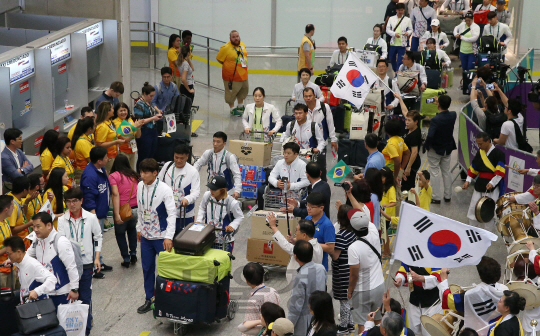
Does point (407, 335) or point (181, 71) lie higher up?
point (181, 71)

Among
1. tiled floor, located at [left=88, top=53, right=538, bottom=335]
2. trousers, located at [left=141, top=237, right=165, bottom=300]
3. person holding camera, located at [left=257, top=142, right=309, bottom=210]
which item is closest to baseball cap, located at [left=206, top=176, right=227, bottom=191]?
trousers, located at [left=141, top=237, right=165, bottom=300]

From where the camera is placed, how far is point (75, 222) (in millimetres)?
7559

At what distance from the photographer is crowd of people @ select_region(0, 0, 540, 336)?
643 cm

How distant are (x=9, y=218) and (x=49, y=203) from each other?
0.50 metres

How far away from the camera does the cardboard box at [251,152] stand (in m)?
11.0

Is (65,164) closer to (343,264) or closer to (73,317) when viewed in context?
(73,317)

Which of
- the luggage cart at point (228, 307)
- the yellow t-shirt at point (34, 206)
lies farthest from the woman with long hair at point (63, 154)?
the luggage cart at point (228, 307)

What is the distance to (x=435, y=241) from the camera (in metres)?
6.28

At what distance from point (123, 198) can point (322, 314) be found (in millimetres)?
4206

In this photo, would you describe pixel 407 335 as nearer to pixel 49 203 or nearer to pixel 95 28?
pixel 49 203

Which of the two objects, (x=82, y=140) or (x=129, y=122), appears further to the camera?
(x=129, y=122)

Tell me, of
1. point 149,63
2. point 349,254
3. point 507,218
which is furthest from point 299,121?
point 149,63

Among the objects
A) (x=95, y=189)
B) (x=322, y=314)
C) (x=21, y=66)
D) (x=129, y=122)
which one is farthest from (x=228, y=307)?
(x=21, y=66)

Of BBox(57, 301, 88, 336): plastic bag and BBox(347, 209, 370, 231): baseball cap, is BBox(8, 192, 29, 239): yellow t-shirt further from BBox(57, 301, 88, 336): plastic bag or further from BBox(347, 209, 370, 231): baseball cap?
BBox(347, 209, 370, 231): baseball cap
